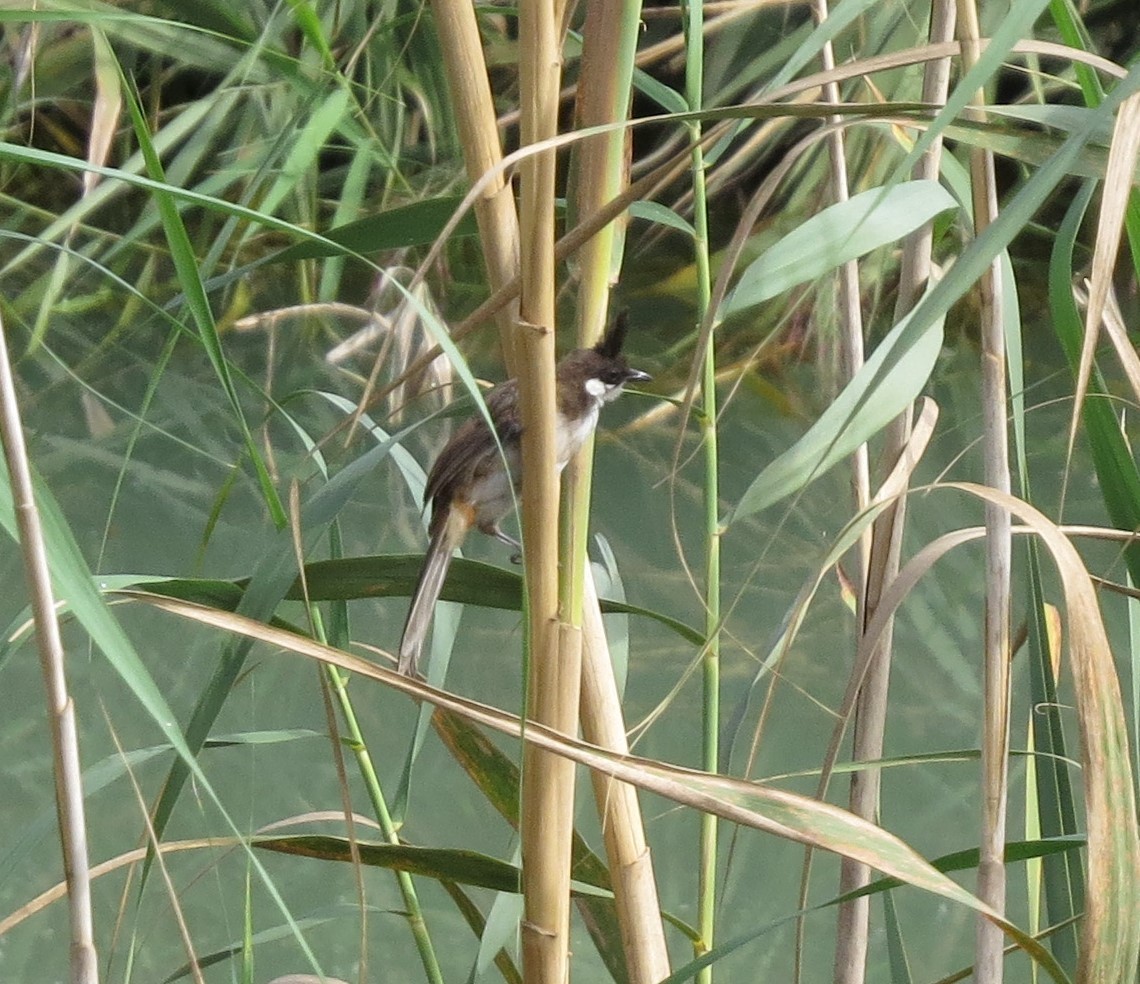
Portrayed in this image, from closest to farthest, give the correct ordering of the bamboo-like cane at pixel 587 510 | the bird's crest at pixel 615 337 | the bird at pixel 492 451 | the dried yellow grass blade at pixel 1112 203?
the dried yellow grass blade at pixel 1112 203, the bamboo-like cane at pixel 587 510, the bird at pixel 492 451, the bird's crest at pixel 615 337

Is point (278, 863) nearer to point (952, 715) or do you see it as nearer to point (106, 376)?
point (952, 715)

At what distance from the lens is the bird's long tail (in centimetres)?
63

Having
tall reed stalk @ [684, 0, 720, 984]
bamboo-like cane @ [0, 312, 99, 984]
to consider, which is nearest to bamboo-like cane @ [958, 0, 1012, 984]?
tall reed stalk @ [684, 0, 720, 984]

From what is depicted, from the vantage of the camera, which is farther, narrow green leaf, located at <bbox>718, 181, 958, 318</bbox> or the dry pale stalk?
the dry pale stalk

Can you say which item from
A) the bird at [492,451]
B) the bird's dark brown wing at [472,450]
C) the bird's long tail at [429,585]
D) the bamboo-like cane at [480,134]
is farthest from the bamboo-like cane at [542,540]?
the bird's dark brown wing at [472,450]

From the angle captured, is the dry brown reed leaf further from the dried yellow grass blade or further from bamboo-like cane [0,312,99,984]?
the dried yellow grass blade

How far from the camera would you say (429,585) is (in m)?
0.64

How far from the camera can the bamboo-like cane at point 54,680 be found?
440 millimetres

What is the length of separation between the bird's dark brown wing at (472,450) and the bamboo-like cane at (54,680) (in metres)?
0.47

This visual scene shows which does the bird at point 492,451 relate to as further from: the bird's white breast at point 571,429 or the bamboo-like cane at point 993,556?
the bamboo-like cane at point 993,556

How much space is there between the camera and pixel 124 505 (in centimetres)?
219

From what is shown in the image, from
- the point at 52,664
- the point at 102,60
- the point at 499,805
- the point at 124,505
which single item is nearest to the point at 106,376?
the point at 124,505

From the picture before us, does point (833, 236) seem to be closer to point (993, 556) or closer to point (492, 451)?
point (993, 556)

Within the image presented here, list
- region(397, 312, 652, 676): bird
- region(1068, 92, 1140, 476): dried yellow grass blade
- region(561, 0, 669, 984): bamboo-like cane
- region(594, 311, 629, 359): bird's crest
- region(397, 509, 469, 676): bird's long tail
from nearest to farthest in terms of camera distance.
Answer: region(1068, 92, 1140, 476): dried yellow grass blade < region(561, 0, 669, 984): bamboo-like cane < region(397, 509, 469, 676): bird's long tail < region(397, 312, 652, 676): bird < region(594, 311, 629, 359): bird's crest
